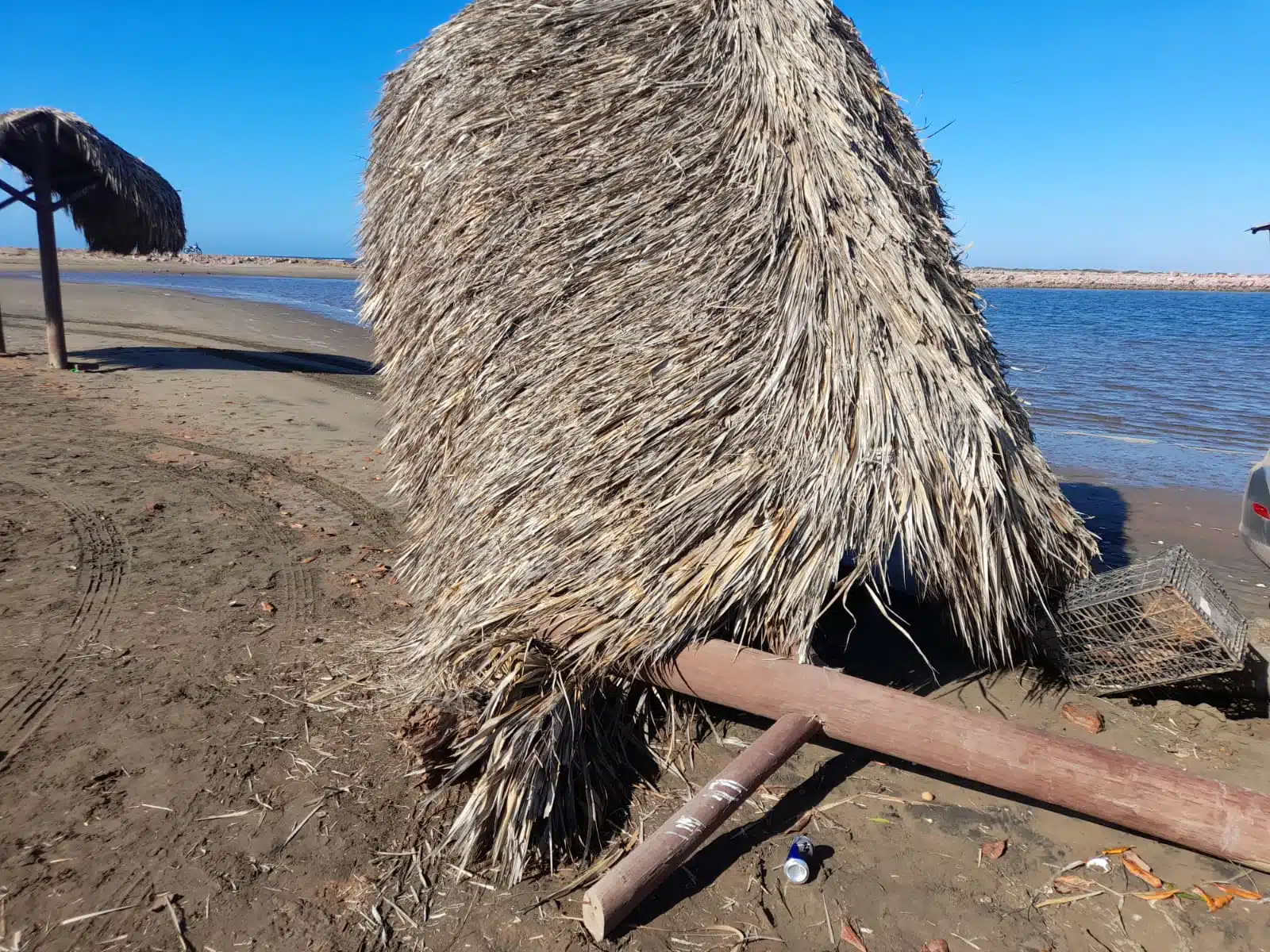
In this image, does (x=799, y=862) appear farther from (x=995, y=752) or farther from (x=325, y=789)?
(x=325, y=789)

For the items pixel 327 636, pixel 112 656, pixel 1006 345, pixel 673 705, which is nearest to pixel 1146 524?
pixel 673 705

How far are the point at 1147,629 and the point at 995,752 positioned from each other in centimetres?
144

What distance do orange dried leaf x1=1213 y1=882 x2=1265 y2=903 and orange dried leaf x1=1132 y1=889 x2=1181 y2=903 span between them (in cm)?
18

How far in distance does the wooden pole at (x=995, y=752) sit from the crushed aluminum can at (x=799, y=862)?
1.36 ft

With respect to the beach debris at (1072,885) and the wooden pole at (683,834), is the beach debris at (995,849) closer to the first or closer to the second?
the beach debris at (1072,885)

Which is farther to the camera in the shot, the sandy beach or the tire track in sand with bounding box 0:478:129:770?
the tire track in sand with bounding box 0:478:129:770

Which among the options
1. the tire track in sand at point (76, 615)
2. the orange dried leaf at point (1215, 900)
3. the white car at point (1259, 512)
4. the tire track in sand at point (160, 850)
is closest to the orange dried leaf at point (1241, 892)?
the orange dried leaf at point (1215, 900)

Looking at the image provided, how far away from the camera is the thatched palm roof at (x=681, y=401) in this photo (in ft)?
10.7

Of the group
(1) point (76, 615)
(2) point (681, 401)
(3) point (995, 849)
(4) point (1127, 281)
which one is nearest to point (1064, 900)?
(3) point (995, 849)

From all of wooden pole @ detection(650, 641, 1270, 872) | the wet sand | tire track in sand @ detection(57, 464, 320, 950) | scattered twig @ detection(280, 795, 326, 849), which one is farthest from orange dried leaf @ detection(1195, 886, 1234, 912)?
the wet sand

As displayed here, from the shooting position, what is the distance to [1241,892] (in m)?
2.92

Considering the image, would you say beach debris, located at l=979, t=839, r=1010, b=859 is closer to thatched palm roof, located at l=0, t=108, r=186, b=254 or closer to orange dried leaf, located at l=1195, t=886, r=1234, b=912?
orange dried leaf, located at l=1195, t=886, r=1234, b=912

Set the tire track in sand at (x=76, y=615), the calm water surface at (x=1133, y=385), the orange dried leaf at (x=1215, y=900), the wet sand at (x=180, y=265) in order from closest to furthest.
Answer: the orange dried leaf at (x=1215, y=900), the tire track in sand at (x=76, y=615), the calm water surface at (x=1133, y=385), the wet sand at (x=180, y=265)

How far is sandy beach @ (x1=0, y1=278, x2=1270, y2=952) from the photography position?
8.96 ft
